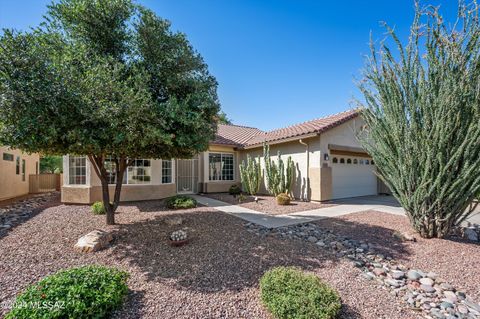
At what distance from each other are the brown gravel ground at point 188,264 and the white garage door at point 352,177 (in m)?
7.72

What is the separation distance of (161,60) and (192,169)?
9.06 metres

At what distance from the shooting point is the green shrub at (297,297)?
2.91 metres

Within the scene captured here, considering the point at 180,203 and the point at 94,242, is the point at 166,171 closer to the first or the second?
the point at 180,203

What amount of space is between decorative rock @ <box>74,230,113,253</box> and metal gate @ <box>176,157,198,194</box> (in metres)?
8.36

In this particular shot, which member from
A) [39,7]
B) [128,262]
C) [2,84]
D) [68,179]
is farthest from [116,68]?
[68,179]

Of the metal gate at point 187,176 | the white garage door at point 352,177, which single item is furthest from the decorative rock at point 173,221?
the white garage door at point 352,177

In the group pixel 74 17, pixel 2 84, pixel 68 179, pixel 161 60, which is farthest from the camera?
pixel 68 179

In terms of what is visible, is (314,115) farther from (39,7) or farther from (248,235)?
(39,7)

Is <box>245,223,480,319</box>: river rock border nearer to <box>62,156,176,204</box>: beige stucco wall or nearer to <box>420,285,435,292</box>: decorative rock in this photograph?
<box>420,285,435,292</box>: decorative rock

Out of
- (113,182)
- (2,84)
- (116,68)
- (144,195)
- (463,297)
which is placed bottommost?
(463,297)

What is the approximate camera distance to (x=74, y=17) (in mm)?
5527

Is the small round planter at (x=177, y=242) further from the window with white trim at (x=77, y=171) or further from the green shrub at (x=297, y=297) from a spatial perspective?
the window with white trim at (x=77, y=171)

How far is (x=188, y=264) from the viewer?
4.55 metres

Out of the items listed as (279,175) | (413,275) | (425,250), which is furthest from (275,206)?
(413,275)
